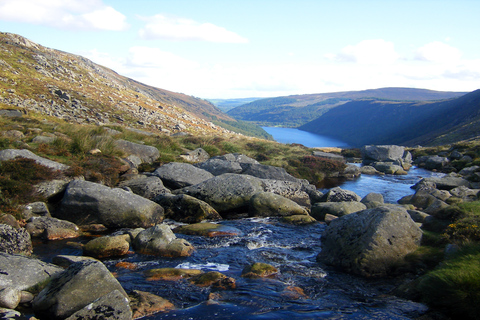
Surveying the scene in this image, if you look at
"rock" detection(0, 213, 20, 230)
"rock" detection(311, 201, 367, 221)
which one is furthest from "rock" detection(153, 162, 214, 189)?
"rock" detection(0, 213, 20, 230)

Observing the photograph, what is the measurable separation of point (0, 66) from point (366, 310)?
6432 cm

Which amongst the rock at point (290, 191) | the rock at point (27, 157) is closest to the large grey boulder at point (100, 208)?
the rock at point (27, 157)

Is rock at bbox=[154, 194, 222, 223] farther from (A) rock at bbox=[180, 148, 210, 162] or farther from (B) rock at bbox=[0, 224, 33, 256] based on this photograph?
(A) rock at bbox=[180, 148, 210, 162]

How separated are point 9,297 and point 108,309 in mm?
2095

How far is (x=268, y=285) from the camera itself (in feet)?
25.3

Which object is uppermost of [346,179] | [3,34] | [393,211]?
[3,34]

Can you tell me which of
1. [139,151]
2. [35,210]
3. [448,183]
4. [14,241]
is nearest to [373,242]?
[14,241]

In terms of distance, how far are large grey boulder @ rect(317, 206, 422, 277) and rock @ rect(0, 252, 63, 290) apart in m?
7.07

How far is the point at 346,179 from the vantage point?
27.0 meters

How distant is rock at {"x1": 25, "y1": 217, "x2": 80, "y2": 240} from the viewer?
415 inches

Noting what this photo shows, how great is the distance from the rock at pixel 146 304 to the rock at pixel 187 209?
650cm

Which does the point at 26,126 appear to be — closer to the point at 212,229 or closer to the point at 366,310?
the point at 212,229

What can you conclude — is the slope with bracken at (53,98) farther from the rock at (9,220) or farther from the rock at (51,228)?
the rock at (9,220)

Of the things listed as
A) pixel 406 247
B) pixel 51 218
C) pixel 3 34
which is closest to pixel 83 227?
pixel 51 218
